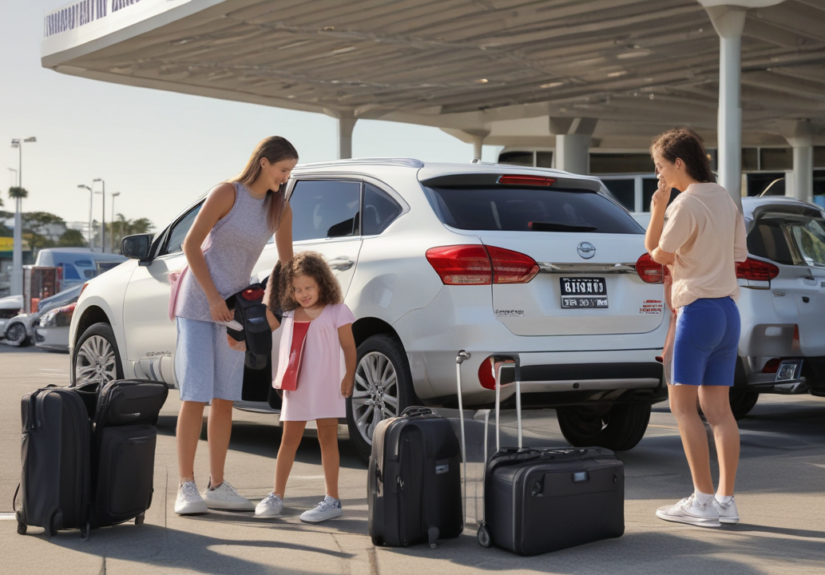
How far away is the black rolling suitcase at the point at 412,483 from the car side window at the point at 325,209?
7.91 feet

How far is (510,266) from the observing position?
6008 mm

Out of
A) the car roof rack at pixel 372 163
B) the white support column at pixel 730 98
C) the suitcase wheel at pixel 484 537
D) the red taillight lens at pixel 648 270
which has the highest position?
the white support column at pixel 730 98

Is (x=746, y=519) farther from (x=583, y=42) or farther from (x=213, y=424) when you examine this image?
(x=583, y=42)

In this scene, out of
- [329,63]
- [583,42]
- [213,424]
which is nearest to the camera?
[213,424]

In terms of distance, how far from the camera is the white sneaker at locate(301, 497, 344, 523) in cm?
529

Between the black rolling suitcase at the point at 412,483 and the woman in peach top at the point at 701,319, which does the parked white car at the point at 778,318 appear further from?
the black rolling suitcase at the point at 412,483

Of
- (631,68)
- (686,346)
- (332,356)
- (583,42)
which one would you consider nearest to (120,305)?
(332,356)

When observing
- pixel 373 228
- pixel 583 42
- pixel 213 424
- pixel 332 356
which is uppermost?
pixel 583 42

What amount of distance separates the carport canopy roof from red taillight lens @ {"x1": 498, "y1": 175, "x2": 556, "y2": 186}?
15.1m

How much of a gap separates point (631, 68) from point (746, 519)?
23.6m

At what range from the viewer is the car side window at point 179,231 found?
7809mm

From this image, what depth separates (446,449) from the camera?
4773mm

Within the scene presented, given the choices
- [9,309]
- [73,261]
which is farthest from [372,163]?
[73,261]

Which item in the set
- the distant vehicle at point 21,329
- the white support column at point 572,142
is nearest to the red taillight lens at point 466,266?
the distant vehicle at point 21,329
